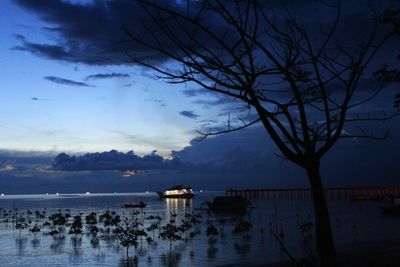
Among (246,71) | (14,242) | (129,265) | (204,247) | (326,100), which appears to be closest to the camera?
(246,71)

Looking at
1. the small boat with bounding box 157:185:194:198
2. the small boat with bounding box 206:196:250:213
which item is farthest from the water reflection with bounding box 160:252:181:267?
the small boat with bounding box 157:185:194:198

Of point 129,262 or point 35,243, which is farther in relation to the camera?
point 35,243

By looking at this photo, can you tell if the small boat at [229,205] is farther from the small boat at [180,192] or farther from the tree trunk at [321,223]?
the tree trunk at [321,223]

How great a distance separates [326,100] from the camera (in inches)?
316

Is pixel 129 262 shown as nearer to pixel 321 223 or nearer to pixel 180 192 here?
pixel 321 223

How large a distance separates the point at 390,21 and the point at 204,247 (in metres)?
28.7

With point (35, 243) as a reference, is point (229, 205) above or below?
above

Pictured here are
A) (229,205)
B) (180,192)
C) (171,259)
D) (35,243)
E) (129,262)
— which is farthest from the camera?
(180,192)

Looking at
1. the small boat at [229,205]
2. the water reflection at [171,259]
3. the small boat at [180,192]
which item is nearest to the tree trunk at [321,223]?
the water reflection at [171,259]

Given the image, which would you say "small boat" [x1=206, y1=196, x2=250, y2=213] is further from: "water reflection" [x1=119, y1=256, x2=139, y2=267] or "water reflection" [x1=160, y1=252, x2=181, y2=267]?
"water reflection" [x1=119, y1=256, x2=139, y2=267]

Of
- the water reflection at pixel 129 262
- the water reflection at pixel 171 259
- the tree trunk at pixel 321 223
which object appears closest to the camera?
the tree trunk at pixel 321 223

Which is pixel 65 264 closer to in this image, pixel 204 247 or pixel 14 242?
pixel 204 247

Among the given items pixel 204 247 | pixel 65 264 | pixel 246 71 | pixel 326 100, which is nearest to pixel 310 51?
pixel 326 100

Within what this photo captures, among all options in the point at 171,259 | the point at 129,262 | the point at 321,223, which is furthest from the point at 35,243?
the point at 321,223
